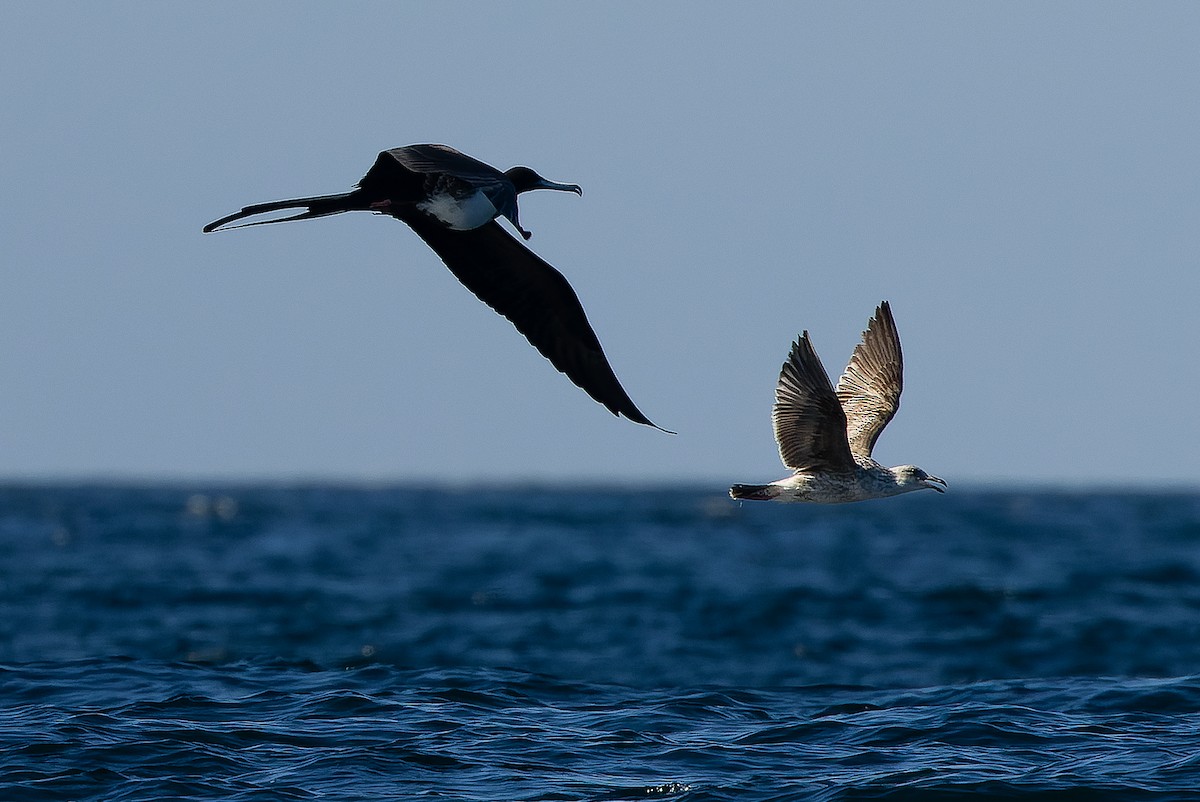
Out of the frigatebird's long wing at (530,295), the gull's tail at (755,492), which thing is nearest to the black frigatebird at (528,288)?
the frigatebird's long wing at (530,295)

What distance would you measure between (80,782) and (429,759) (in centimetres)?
217

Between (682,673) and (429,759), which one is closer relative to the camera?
(429,759)

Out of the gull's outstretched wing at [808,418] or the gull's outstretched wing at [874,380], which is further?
the gull's outstretched wing at [874,380]

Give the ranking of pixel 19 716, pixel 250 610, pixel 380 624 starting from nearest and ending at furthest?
pixel 19 716, pixel 380 624, pixel 250 610

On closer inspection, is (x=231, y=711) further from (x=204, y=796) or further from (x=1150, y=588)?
(x=1150, y=588)

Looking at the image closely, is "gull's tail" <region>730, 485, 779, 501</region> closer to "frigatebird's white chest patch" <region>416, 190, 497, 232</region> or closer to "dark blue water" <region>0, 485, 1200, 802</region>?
"dark blue water" <region>0, 485, 1200, 802</region>

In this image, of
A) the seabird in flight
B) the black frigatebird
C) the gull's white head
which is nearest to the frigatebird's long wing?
the black frigatebird

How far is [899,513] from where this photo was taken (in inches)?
2714

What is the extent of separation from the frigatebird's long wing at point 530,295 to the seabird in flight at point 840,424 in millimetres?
1295

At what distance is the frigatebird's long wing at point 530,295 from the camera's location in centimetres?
1198

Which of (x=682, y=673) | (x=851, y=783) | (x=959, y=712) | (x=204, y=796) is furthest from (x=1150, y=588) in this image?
(x=204, y=796)

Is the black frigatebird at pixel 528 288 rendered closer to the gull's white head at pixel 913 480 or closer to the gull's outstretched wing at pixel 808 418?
the gull's outstretched wing at pixel 808 418

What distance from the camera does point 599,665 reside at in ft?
69.9

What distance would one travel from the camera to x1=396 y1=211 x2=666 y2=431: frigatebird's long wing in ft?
39.3
